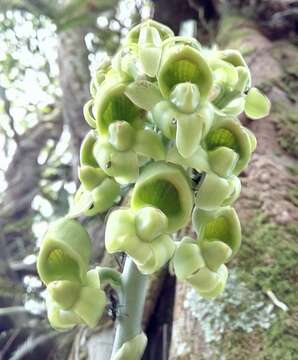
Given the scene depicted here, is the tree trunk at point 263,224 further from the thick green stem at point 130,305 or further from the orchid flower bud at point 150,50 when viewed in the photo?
the orchid flower bud at point 150,50

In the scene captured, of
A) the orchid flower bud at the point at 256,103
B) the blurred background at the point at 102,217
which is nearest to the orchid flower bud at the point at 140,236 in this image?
the orchid flower bud at the point at 256,103

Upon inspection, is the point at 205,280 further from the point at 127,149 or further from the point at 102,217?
the point at 102,217

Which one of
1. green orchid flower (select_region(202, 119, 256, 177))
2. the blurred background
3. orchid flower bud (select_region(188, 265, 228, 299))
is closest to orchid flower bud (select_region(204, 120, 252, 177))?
green orchid flower (select_region(202, 119, 256, 177))

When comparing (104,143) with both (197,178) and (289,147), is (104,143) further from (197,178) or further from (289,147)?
(289,147)

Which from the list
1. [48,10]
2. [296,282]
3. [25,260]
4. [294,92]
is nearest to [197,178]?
[296,282]

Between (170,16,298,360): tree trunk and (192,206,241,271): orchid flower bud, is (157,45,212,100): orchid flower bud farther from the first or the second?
(170,16,298,360): tree trunk
